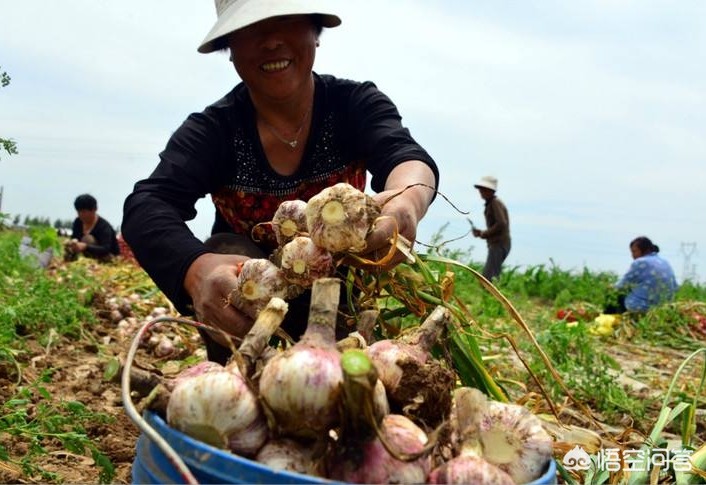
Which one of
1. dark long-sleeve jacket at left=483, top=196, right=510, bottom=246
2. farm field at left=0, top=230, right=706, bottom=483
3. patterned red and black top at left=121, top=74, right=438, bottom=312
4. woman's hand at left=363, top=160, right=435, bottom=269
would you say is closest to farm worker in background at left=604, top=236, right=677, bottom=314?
farm field at left=0, top=230, right=706, bottom=483

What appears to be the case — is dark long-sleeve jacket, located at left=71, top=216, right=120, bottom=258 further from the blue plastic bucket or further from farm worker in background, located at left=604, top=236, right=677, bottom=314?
the blue plastic bucket

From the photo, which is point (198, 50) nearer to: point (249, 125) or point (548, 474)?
point (249, 125)

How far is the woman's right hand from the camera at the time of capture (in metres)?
1.81

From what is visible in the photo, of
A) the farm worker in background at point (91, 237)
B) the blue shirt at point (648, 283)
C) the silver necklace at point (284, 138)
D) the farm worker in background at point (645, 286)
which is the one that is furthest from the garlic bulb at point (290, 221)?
the farm worker in background at point (91, 237)

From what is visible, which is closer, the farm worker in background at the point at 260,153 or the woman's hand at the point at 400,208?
the woman's hand at the point at 400,208

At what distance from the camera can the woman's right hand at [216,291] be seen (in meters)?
1.81

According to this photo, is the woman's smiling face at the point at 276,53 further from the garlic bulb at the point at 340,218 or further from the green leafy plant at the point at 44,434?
the green leafy plant at the point at 44,434

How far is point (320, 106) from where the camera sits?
2.69 meters

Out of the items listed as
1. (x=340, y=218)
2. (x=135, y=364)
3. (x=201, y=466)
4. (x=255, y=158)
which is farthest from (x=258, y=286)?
(x=255, y=158)

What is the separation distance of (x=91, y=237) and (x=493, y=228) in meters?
5.78

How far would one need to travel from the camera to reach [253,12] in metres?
2.26

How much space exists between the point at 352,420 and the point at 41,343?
11.1ft

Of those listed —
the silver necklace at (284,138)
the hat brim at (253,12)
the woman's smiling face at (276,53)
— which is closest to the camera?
the hat brim at (253,12)

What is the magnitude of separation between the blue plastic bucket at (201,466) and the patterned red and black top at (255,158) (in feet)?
3.57
